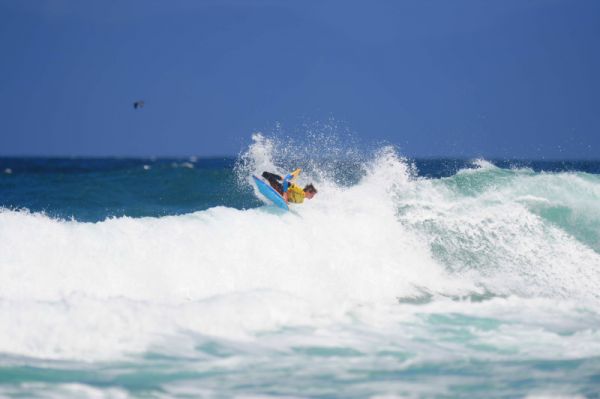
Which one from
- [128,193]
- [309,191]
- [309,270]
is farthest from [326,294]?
[128,193]

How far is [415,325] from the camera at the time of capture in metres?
11.4

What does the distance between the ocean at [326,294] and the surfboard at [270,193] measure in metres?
0.22

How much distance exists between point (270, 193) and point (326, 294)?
4.05m

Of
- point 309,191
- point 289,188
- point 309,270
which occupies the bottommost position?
point 309,270

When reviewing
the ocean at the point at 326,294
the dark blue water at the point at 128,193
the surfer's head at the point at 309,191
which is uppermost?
the dark blue water at the point at 128,193

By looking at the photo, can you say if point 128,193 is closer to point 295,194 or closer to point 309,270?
point 295,194

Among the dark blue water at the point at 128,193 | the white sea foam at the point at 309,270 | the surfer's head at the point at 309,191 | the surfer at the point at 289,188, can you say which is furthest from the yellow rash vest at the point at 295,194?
the dark blue water at the point at 128,193

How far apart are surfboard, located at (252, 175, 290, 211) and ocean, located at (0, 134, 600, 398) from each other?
0.71 ft

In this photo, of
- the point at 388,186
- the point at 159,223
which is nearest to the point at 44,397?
Answer: the point at 159,223

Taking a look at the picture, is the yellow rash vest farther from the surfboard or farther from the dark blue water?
the dark blue water

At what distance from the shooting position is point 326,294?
45.1 ft

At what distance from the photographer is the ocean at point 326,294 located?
8594 mm

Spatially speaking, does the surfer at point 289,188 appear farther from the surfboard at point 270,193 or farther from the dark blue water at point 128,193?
the dark blue water at point 128,193

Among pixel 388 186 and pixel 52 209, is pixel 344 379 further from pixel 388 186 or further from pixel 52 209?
pixel 52 209
